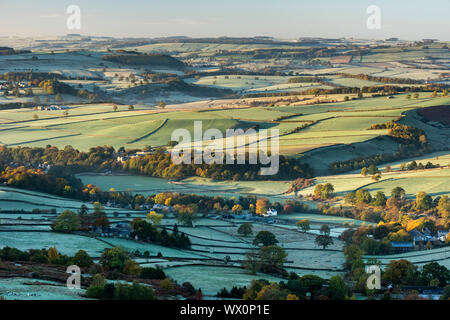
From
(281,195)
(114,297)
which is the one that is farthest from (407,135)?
(114,297)

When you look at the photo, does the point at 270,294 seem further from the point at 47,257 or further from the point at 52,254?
the point at 52,254

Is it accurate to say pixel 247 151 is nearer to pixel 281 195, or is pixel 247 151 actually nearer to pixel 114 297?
pixel 281 195

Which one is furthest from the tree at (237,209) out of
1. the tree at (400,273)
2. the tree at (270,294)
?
the tree at (270,294)

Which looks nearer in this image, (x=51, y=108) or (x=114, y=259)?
(x=114, y=259)

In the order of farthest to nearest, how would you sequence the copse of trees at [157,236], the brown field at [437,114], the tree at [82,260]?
the brown field at [437,114], the copse of trees at [157,236], the tree at [82,260]

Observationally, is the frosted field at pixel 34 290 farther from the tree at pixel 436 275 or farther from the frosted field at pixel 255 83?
the frosted field at pixel 255 83

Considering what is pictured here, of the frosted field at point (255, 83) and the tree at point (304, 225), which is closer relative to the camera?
the tree at point (304, 225)

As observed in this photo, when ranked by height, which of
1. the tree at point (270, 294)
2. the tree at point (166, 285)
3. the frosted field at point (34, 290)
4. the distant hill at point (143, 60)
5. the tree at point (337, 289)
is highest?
the distant hill at point (143, 60)

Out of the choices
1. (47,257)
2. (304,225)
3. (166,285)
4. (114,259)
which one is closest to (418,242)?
(304,225)
